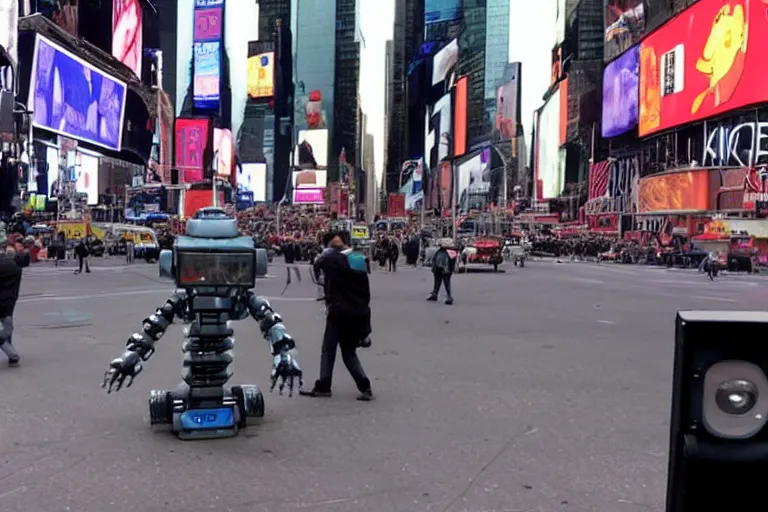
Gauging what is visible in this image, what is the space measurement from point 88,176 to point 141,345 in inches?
2738

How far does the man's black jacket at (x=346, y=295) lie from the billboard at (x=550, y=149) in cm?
9888

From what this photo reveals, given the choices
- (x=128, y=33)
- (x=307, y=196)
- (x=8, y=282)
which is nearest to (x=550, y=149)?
(x=307, y=196)

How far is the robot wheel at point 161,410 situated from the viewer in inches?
225

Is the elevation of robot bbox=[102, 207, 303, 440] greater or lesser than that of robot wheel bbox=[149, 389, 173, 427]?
greater

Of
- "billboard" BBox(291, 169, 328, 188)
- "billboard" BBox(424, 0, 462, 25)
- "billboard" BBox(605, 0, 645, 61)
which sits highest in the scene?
"billboard" BBox(424, 0, 462, 25)

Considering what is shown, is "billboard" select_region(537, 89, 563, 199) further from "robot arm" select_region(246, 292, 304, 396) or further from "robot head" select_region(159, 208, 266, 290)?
"robot head" select_region(159, 208, 266, 290)

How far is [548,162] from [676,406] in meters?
111

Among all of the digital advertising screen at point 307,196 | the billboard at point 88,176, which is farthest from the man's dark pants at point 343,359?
the digital advertising screen at point 307,196

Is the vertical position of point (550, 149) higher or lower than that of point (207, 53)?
lower

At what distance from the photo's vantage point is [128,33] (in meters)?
74.8

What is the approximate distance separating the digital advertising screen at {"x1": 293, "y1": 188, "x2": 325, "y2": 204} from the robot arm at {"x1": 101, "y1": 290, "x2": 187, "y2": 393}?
133 m

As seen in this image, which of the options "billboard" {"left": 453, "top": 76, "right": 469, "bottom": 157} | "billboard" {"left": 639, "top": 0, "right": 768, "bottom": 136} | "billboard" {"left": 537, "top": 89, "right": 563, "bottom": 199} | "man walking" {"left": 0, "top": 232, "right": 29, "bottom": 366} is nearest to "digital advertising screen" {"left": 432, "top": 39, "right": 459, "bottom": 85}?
"billboard" {"left": 453, "top": 76, "right": 469, "bottom": 157}

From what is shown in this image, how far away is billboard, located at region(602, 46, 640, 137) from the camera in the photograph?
7325 cm

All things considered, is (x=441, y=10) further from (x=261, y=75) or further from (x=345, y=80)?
(x=261, y=75)
